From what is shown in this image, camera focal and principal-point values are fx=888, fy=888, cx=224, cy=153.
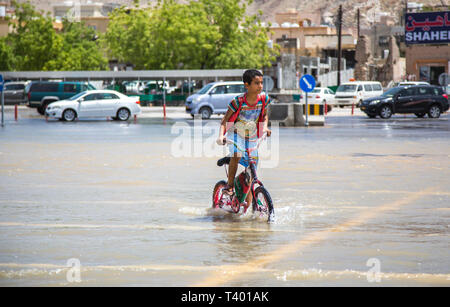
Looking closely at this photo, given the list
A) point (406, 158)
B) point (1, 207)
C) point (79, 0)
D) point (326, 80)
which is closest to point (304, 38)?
point (326, 80)

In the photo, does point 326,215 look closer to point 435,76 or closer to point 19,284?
point 19,284

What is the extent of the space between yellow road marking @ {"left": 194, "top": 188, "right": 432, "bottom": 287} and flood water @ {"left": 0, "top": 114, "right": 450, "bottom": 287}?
0.05 ft

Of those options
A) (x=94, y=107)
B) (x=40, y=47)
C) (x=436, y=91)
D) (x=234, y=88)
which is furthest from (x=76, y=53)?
(x=436, y=91)

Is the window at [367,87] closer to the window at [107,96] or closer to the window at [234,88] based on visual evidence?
the window at [234,88]

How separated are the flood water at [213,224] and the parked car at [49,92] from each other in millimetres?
29126

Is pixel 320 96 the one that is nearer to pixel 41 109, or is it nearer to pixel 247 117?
pixel 41 109

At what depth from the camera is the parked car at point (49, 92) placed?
4769 cm

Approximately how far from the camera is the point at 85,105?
40312mm

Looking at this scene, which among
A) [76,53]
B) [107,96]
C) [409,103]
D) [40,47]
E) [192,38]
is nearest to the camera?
[107,96]

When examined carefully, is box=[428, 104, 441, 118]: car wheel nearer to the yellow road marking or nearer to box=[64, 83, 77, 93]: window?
box=[64, 83, 77, 93]: window

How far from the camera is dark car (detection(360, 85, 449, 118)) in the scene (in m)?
41.4

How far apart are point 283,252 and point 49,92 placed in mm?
41665

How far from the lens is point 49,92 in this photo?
4797 centimetres

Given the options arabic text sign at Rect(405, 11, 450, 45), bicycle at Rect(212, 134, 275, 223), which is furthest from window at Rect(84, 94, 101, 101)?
arabic text sign at Rect(405, 11, 450, 45)
